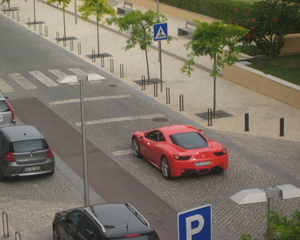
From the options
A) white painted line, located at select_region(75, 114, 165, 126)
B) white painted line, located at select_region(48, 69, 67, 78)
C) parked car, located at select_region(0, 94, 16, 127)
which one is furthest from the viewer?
white painted line, located at select_region(48, 69, 67, 78)

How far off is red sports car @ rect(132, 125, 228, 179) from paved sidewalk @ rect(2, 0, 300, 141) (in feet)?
14.5

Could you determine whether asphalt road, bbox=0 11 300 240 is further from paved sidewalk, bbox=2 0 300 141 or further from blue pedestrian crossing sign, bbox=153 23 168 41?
blue pedestrian crossing sign, bbox=153 23 168 41

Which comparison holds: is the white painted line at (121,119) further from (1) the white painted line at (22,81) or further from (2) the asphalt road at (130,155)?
(1) the white painted line at (22,81)

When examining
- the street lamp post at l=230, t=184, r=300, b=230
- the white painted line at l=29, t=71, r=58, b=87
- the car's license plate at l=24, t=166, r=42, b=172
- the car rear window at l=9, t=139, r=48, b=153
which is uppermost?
the street lamp post at l=230, t=184, r=300, b=230

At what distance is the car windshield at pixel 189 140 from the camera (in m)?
17.9

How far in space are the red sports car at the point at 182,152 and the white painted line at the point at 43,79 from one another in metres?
10.9

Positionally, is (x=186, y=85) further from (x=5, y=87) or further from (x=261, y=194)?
(x=261, y=194)

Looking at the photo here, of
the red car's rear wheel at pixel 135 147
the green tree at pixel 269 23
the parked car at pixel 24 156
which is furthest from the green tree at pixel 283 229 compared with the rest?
the green tree at pixel 269 23

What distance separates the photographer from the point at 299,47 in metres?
32.6

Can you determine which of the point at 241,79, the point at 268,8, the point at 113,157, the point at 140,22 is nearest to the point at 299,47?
the point at 268,8

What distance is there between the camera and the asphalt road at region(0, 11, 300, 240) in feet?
51.6

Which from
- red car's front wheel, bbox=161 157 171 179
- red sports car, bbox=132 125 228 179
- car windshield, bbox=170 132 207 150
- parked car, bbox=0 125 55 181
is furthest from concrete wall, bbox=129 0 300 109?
parked car, bbox=0 125 55 181

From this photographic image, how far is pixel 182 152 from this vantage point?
1758 centimetres

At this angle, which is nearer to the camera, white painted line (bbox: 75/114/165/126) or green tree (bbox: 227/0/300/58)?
white painted line (bbox: 75/114/165/126)
